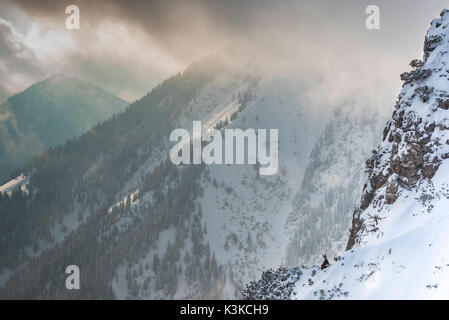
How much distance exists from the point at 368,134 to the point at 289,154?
35636 mm

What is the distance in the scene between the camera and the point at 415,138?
99.4 ft

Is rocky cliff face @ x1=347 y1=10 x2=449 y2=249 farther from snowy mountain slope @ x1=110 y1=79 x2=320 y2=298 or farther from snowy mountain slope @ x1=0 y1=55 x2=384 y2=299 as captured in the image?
snowy mountain slope @ x1=110 y1=79 x2=320 y2=298

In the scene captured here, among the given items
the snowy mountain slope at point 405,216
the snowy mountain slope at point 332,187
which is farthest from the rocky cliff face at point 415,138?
the snowy mountain slope at point 332,187

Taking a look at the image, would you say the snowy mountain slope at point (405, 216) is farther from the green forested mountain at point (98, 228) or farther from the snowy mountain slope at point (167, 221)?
the green forested mountain at point (98, 228)

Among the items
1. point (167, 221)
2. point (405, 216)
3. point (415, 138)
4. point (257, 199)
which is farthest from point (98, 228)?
point (405, 216)

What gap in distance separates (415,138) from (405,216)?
26.6ft

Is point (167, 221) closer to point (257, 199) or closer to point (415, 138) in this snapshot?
point (257, 199)

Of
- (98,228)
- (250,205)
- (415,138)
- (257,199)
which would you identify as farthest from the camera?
(257,199)

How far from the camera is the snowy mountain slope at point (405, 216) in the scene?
20109 mm

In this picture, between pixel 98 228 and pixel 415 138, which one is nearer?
pixel 415 138

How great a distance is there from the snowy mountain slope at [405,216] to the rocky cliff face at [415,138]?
0.25 feet

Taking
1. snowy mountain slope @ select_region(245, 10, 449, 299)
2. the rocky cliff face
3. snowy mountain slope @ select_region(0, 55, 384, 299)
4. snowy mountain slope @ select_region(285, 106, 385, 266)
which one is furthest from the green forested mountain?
snowy mountain slope @ select_region(245, 10, 449, 299)

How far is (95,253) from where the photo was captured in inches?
4604
